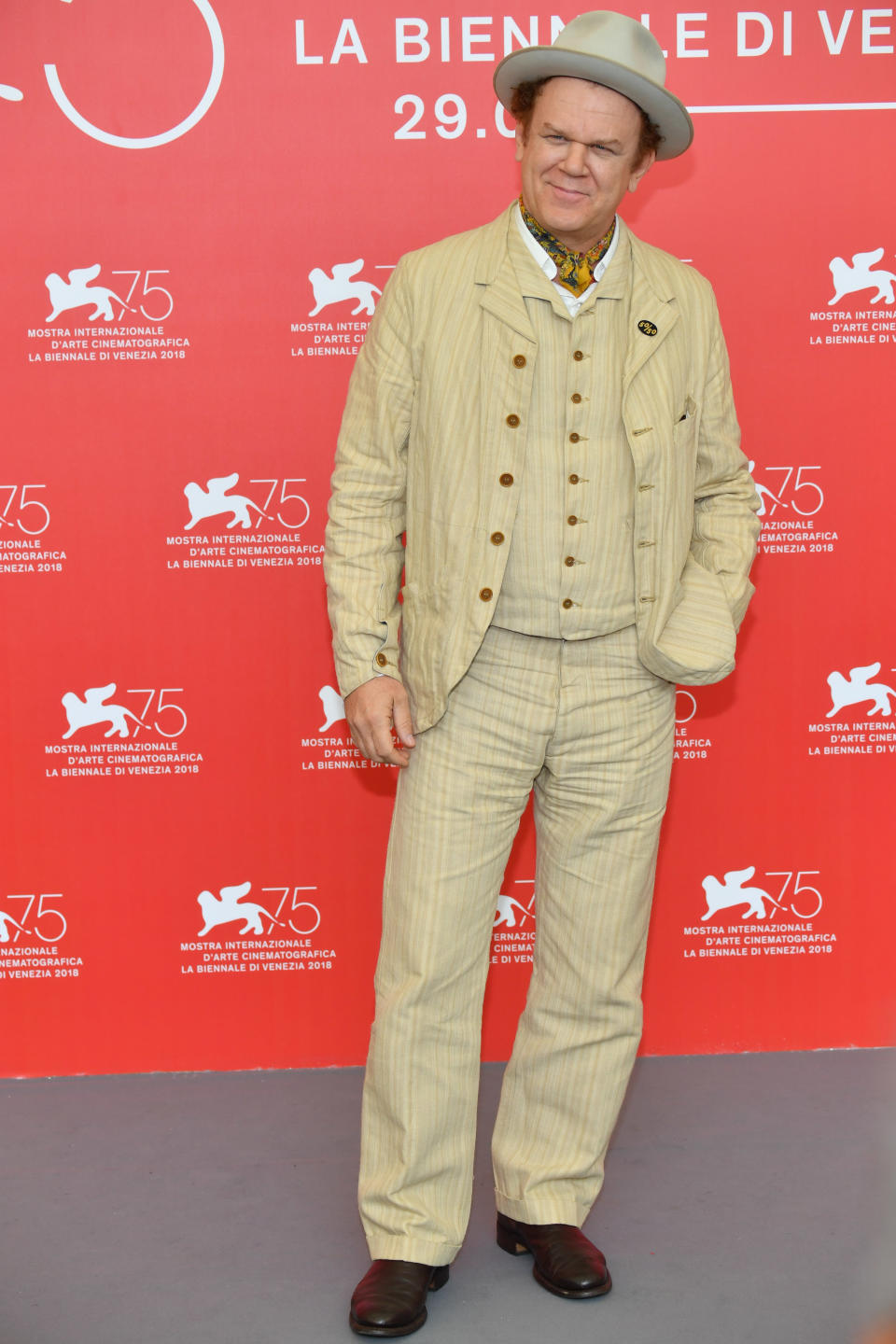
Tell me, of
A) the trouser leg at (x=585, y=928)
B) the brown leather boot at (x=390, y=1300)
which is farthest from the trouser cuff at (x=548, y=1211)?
the brown leather boot at (x=390, y=1300)

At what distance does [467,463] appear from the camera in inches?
82.6

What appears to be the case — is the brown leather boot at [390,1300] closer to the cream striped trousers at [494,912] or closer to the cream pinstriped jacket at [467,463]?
the cream striped trousers at [494,912]

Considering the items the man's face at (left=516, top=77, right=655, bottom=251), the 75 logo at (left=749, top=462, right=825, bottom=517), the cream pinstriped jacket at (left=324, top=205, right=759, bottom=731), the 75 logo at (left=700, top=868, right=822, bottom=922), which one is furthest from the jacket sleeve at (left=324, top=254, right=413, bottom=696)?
the 75 logo at (left=700, top=868, right=822, bottom=922)

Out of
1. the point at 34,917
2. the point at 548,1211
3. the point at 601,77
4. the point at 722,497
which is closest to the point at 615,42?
the point at 601,77

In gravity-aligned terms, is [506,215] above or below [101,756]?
above

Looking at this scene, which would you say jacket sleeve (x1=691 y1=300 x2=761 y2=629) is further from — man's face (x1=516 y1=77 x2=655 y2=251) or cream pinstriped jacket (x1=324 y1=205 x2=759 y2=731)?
man's face (x1=516 y1=77 x2=655 y2=251)

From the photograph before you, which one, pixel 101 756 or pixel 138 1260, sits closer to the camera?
pixel 138 1260

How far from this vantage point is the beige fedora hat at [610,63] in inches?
78.0

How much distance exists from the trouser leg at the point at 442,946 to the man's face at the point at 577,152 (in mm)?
652

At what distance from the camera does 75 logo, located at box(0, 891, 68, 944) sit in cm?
302

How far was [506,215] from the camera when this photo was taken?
7.12 feet

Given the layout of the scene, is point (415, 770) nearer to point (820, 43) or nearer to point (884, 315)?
point (884, 315)

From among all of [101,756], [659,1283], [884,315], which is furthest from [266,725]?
[884,315]

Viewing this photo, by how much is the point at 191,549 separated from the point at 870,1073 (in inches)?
74.3
